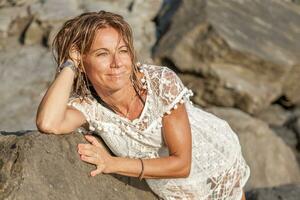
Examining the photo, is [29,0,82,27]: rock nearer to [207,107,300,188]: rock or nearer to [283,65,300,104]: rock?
[283,65,300,104]: rock

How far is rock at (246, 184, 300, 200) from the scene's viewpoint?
15.0 ft

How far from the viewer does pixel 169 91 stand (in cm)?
339

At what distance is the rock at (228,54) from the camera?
7445 millimetres

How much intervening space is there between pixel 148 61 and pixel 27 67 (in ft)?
4.09

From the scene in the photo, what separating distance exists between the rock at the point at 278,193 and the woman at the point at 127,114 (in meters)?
0.99

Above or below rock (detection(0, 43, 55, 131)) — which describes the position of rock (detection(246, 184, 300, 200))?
above

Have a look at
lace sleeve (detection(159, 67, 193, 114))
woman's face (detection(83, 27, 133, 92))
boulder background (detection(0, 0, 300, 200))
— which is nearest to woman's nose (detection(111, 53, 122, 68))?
woman's face (detection(83, 27, 133, 92))

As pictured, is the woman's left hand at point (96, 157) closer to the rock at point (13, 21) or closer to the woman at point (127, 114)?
the woman at point (127, 114)

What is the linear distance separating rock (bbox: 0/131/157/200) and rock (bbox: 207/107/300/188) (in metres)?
3.20

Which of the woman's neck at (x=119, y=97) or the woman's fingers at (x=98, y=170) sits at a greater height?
the woman's neck at (x=119, y=97)

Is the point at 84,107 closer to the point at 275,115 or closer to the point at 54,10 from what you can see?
the point at 275,115

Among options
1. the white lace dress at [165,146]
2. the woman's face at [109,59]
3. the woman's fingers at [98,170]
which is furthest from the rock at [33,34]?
the woman's fingers at [98,170]

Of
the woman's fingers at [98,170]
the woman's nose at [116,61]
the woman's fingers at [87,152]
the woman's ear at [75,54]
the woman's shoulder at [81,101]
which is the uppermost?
the woman's nose at [116,61]

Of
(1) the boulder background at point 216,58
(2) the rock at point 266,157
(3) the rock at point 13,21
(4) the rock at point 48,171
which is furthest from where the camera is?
(3) the rock at point 13,21
